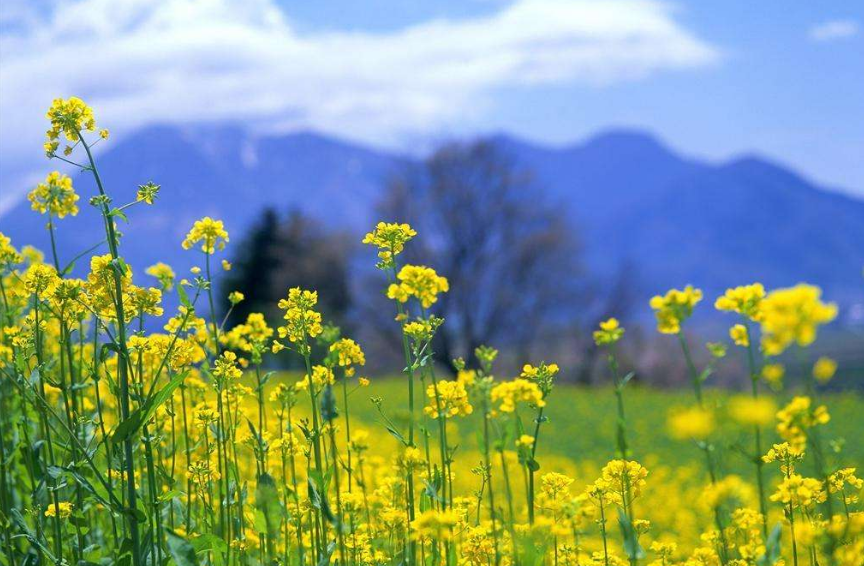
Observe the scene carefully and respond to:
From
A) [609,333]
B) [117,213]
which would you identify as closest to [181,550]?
[117,213]

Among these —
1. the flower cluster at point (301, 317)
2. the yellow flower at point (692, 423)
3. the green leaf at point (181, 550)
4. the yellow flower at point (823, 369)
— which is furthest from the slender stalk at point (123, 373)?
the yellow flower at point (823, 369)

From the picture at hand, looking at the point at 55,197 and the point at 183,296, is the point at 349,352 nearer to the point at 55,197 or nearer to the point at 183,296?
the point at 183,296

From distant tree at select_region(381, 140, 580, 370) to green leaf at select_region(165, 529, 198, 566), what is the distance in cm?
3674

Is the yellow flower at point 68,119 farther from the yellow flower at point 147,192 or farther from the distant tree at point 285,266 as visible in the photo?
the distant tree at point 285,266

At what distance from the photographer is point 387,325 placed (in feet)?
129

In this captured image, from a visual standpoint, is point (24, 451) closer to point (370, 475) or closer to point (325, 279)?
point (370, 475)

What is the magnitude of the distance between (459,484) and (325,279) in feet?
132

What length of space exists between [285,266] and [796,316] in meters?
46.7

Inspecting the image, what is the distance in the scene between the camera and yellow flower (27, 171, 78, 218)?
396cm

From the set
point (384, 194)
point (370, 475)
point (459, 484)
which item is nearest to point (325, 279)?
point (384, 194)

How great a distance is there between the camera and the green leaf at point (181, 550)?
2.95m

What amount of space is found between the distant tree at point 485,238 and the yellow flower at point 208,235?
3604 cm

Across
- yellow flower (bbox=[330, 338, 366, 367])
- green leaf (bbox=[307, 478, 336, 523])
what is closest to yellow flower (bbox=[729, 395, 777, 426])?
green leaf (bbox=[307, 478, 336, 523])

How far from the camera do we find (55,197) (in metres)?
3.96
